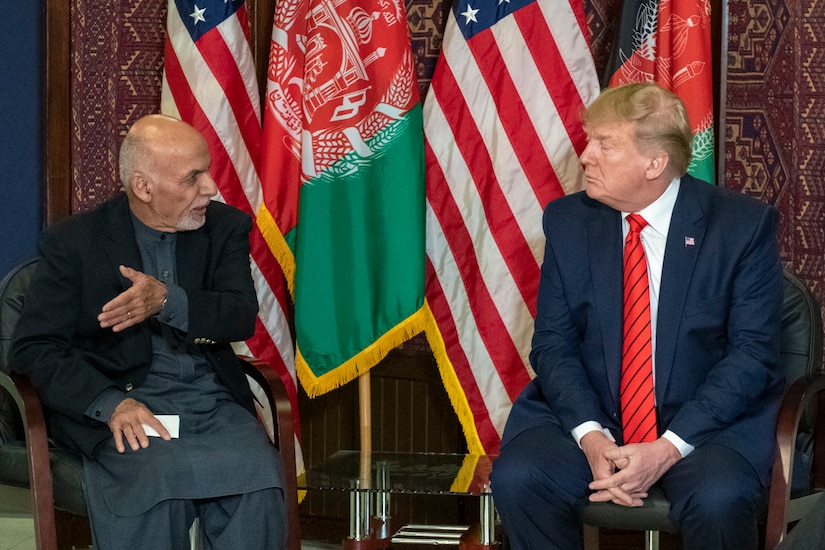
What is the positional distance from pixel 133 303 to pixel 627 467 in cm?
138

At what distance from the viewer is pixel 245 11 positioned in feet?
14.0

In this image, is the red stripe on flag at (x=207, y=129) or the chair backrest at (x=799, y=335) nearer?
the chair backrest at (x=799, y=335)

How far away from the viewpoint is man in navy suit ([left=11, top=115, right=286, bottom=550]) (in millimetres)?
3029

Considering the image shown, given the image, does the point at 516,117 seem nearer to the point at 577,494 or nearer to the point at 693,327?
the point at 693,327

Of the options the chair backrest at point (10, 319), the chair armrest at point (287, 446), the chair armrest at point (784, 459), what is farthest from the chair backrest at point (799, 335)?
the chair backrest at point (10, 319)

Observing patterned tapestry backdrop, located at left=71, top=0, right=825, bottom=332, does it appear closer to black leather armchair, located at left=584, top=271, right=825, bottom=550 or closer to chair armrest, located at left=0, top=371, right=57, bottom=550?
black leather armchair, located at left=584, top=271, right=825, bottom=550

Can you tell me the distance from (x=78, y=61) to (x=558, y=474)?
2746 millimetres

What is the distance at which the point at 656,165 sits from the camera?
3117mm

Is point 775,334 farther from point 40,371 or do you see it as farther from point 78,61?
point 78,61

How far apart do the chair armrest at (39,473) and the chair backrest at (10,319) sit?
435mm

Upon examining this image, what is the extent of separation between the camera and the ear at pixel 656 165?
3.11 m

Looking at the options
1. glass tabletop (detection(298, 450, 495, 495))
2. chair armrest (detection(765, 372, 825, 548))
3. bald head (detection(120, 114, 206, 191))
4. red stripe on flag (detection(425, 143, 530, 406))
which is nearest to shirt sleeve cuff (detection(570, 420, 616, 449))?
chair armrest (detection(765, 372, 825, 548))

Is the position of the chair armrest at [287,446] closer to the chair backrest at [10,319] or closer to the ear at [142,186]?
the ear at [142,186]

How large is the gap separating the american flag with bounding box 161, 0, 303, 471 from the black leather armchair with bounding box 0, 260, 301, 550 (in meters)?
0.79
